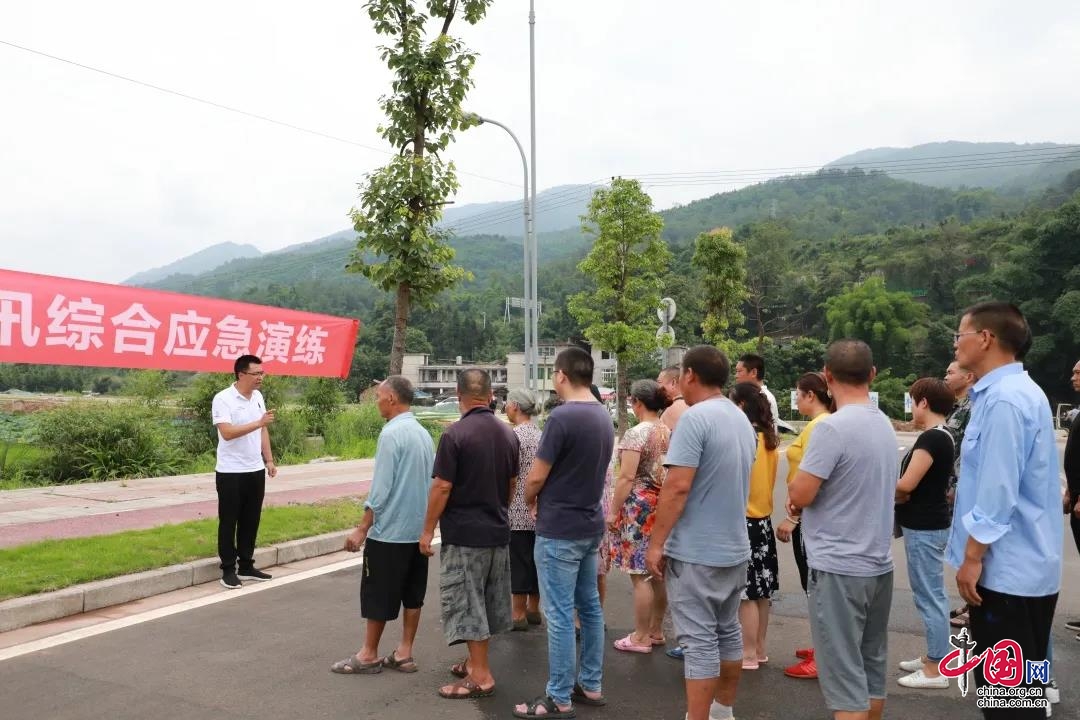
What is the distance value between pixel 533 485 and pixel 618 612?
96.4 inches

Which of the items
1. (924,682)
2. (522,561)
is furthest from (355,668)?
(924,682)

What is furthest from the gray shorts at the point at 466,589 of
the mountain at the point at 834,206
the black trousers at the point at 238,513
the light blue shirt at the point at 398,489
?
the mountain at the point at 834,206

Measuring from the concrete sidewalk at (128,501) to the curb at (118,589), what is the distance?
1836 millimetres

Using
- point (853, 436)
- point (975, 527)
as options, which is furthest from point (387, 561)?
point (975, 527)

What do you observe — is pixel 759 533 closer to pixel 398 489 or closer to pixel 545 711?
pixel 545 711

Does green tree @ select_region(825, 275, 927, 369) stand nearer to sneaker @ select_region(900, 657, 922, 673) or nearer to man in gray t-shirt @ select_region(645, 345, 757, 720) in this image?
sneaker @ select_region(900, 657, 922, 673)

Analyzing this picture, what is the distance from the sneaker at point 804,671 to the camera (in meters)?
4.73

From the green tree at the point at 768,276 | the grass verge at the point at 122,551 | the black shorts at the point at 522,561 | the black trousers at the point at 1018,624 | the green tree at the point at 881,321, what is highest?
the green tree at the point at 768,276

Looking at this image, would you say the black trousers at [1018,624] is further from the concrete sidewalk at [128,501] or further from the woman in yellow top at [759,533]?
the concrete sidewalk at [128,501]

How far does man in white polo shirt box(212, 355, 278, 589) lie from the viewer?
6.59 m

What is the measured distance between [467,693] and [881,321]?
52502 millimetres

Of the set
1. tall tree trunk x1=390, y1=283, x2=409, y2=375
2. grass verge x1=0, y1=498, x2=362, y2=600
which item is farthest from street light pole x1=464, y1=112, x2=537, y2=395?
grass verge x1=0, y1=498, x2=362, y2=600

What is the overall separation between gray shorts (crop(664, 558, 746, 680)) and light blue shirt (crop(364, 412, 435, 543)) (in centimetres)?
163

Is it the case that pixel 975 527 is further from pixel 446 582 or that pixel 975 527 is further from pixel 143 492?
pixel 143 492
